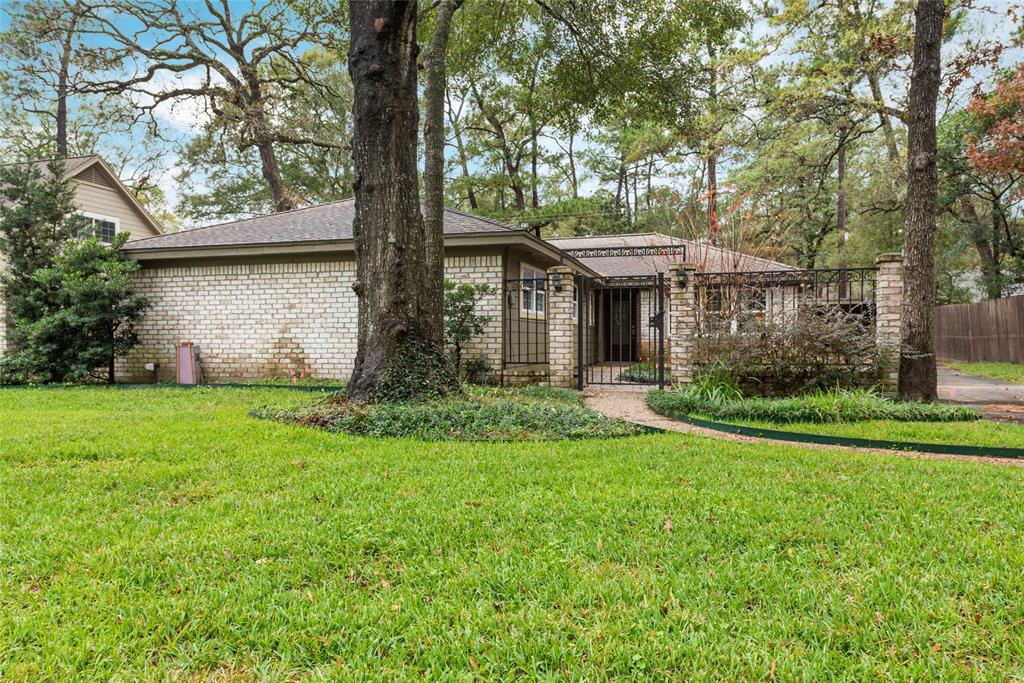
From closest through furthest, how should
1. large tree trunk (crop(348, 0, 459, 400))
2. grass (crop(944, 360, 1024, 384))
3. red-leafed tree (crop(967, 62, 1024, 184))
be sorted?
large tree trunk (crop(348, 0, 459, 400)) < red-leafed tree (crop(967, 62, 1024, 184)) < grass (crop(944, 360, 1024, 384))

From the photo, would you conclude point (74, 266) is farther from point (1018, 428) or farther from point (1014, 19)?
point (1014, 19)

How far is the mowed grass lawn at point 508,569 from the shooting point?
186 cm

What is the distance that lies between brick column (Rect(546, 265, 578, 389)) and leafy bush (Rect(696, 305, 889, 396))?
2.66 metres

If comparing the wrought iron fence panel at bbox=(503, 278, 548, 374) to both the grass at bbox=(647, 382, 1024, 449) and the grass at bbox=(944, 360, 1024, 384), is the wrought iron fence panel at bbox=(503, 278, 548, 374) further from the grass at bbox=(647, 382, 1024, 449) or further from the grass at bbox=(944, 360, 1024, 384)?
the grass at bbox=(944, 360, 1024, 384)

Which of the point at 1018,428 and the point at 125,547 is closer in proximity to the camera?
Result: the point at 125,547

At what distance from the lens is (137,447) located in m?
4.77

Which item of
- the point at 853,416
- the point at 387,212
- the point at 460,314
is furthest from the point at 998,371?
the point at 387,212

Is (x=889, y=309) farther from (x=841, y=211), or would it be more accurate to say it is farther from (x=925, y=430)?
(x=841, y=211)

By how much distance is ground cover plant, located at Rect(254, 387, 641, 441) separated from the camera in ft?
18.1

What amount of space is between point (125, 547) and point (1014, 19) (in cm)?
1571

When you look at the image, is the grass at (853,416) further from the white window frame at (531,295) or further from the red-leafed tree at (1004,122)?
the red-leafed tree at (1004,122)

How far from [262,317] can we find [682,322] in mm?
8153

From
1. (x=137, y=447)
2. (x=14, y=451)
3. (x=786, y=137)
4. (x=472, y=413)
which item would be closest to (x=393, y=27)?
(x=472, y=413)

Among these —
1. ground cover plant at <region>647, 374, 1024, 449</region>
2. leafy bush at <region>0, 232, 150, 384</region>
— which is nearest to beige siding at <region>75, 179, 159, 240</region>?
leafy bush at <region>0, 232, 150, 384</region>
